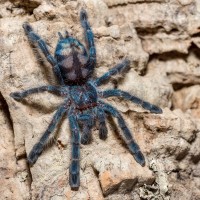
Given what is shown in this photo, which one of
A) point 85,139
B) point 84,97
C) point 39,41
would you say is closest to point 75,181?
point 85,139

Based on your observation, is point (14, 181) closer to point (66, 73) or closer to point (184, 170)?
point (66, 73)

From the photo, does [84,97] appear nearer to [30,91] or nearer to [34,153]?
[30,91]

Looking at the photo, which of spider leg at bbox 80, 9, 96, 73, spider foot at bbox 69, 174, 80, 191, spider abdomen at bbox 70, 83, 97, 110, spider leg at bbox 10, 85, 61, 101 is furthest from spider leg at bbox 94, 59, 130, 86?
spider foot at bbox 69, 174, 80, 191

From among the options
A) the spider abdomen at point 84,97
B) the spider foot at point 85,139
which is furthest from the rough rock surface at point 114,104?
the spider abdomen at point 84,97

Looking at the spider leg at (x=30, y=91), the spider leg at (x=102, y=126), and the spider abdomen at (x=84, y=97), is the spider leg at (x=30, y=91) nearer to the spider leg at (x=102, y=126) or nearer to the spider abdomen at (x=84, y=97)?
the spider abdomen at (x=84, y=97)

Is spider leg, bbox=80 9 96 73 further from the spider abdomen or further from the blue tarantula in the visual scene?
the spider abdomen

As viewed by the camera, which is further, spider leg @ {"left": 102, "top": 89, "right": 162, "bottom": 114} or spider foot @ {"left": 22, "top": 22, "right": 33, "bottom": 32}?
spider leg @ {"left": 102, "top": 89, "right": 162, "bottom": 114}

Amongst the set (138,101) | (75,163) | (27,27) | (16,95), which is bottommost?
(75,163)

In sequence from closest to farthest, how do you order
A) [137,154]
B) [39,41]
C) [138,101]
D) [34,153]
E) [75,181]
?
[75,181], [34,153], [137,154], [39,41], [138,101]
